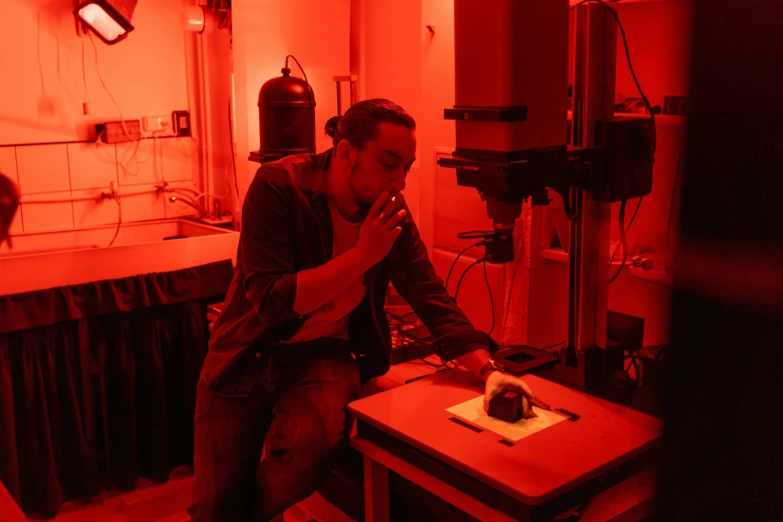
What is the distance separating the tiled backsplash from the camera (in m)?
2.93

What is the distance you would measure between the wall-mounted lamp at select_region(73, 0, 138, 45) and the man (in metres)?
1.53

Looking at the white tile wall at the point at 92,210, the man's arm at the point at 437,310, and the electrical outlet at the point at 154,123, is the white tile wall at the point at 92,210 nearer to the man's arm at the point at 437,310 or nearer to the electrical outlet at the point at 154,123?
the electrical outlet at the point at 154,123

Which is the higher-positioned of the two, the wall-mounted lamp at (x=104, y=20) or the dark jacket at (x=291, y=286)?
the wall-mounted lamp at (x=104, y=20)

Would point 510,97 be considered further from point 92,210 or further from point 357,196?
point 92,210

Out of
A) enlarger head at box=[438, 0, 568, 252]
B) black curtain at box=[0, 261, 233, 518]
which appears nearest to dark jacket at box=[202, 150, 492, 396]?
enlarger head at box=[438, 0, 568, 252]

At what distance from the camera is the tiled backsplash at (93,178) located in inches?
115

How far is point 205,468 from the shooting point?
1.68m

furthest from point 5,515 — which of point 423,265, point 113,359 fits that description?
point 113,359

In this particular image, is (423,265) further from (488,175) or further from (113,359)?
(113,359)

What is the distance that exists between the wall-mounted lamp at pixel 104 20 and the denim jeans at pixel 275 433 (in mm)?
1737

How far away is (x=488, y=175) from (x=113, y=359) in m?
1.69

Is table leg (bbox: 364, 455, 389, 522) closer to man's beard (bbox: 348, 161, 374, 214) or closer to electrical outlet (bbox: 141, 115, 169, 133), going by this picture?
man's beard (bbox: 348, 161, 374, 214)

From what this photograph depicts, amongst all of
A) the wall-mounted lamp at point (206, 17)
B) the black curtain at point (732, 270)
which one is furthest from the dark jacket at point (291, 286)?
the wall-mounted lamp at point (206, 17)

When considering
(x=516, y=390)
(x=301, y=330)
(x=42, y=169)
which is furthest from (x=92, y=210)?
(x=516, y=390)
